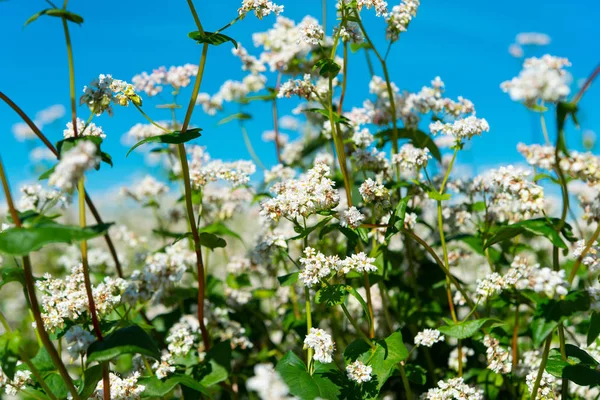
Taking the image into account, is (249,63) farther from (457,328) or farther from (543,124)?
(457,328)

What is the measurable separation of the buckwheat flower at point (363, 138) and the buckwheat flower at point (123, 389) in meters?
2.30

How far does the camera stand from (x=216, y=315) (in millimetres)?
4812

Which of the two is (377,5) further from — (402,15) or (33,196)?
(33,196)

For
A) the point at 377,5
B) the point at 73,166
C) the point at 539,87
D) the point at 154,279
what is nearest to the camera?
the point at 73,166

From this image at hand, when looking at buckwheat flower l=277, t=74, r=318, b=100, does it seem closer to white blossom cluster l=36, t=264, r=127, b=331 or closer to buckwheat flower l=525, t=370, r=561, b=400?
white blossom cluster l=36, t=264, r=127, b=331

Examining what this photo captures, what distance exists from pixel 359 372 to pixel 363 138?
6.43 ft

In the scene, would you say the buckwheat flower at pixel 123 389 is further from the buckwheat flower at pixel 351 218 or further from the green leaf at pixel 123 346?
the buckwheat flower at pixel 351 218

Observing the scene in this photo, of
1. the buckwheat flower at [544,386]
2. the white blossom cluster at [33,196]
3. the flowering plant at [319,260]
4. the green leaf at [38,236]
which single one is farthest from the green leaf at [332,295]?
the white blossom cluster at [33,196]

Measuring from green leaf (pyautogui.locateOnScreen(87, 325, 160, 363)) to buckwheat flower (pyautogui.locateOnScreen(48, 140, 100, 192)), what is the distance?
795 mm

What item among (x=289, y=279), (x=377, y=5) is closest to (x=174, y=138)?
(x=289, y=279)

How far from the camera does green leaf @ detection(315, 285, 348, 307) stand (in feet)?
9.88

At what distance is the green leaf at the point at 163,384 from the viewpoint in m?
3.11

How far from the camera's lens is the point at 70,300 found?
309cm

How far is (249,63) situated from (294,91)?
→ 2.42 metres
